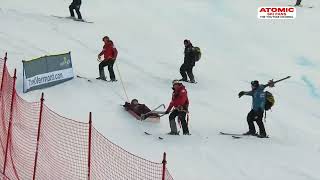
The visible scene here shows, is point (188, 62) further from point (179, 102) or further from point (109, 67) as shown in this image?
point (179, 102)

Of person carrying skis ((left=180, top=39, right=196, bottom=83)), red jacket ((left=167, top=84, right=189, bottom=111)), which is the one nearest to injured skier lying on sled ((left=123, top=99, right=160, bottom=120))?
red jacket ((left=167, top=84, right=189, bottom=111))

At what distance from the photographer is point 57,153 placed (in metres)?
11.6

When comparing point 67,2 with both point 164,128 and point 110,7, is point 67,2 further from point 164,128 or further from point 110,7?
point 164,128

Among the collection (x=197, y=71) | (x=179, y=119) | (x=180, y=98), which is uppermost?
(x=180, y=98)

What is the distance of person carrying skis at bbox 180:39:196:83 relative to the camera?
18.1m

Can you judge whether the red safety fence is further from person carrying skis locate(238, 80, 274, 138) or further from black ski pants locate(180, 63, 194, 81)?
black ski pants locate(180, 63, 194, 81)

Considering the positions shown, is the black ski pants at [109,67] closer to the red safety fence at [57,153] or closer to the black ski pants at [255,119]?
the red safety fence at [57,153]

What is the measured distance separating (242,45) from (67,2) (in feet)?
32.3

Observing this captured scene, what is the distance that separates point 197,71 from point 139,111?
6.94 metres

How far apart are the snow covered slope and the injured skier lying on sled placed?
212mm

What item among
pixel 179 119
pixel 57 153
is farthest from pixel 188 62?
pixel 57 153

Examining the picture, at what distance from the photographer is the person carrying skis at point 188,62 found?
1812cm

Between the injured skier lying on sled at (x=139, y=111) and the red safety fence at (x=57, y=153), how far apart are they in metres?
1.67

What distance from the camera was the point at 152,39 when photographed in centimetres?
2452
